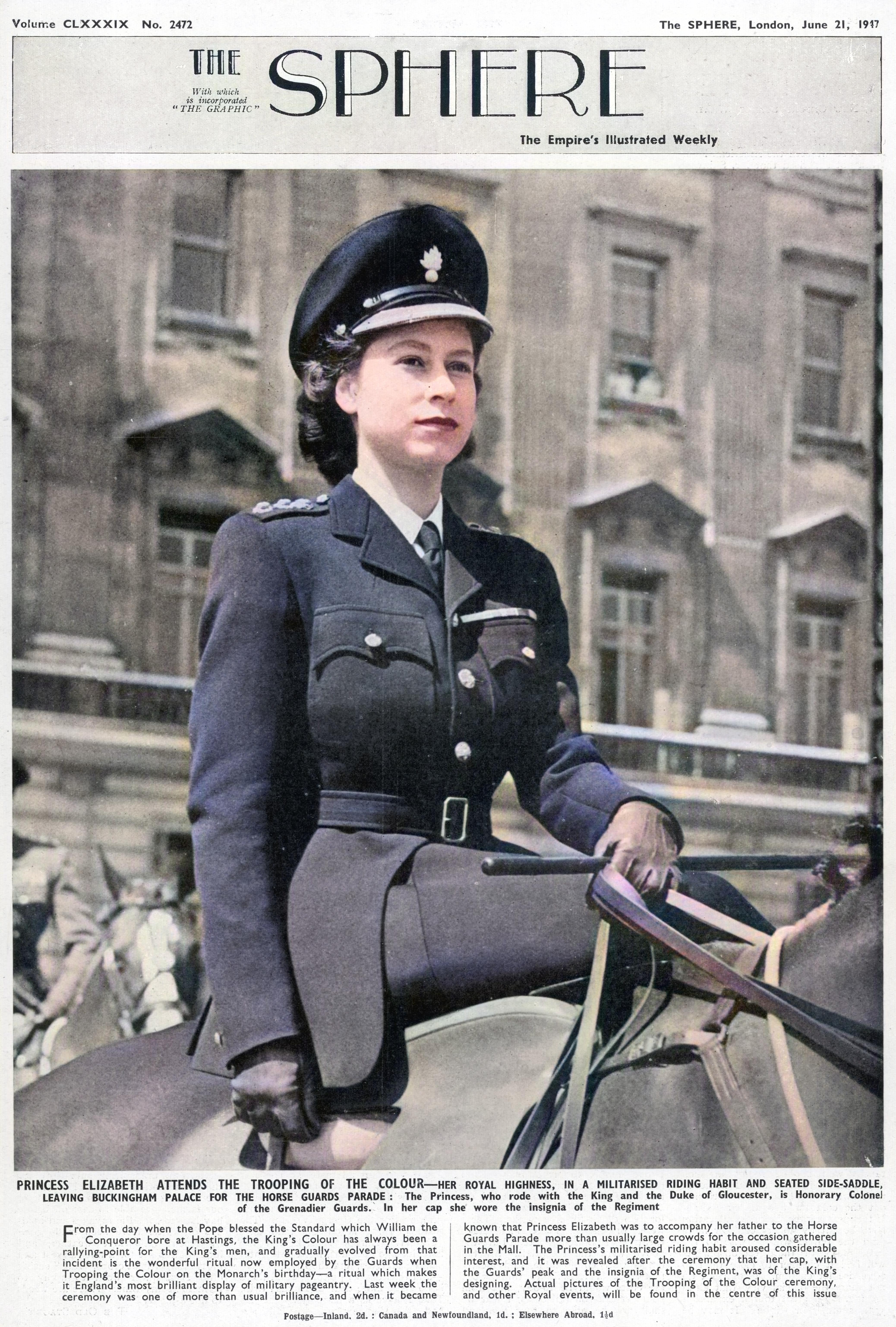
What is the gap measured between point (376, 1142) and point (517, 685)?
175cm

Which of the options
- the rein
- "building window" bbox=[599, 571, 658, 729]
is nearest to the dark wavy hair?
"building window" bbox=[599, 571, 658, 729]

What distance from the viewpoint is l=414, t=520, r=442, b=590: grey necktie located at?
691 cm

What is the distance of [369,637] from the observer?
264 inches

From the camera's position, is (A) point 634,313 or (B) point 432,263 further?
(A) point 634,313

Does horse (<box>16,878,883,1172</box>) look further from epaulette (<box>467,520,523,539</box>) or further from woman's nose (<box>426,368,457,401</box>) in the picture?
woman's nose (<box>426,368,457,401</box>)

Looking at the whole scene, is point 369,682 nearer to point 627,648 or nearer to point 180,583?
point 180,583

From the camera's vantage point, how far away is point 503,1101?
6.54m

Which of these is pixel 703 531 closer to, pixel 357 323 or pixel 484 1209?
pixel 357 323

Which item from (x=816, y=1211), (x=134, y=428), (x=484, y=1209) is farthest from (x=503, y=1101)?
(x=134, y=428)

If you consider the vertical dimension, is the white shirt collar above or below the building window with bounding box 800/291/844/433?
below

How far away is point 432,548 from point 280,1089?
2.07m

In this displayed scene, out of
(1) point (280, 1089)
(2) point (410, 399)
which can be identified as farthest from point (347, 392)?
(1) point (280, 1089)

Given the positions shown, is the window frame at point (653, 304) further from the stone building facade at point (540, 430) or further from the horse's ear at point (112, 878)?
the horse's ear at point (112, 878)

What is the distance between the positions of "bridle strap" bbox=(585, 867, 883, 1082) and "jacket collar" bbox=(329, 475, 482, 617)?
3.92 feet
